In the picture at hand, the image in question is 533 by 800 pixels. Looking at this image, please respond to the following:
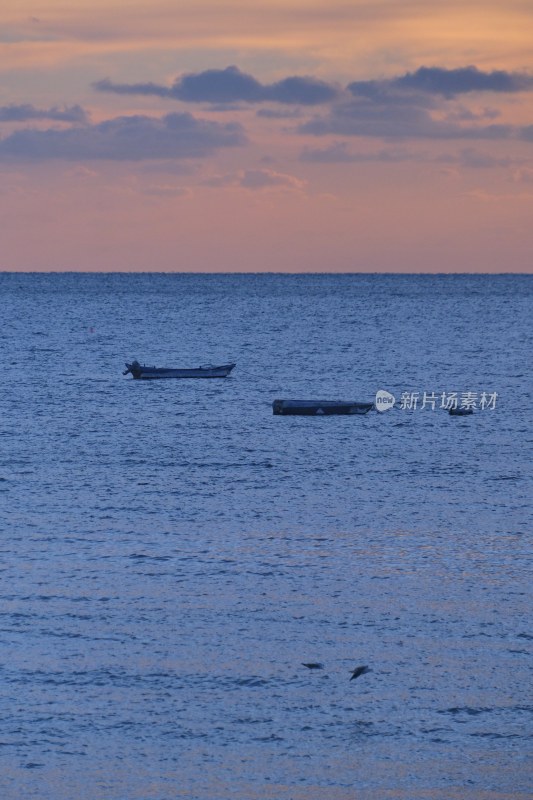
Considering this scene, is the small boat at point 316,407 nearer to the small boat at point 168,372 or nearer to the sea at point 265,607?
the sea at point 265,607

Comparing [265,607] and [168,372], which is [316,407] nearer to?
[168,372]

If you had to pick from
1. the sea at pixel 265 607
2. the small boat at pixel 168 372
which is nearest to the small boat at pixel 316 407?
the sea at pixel 265 607

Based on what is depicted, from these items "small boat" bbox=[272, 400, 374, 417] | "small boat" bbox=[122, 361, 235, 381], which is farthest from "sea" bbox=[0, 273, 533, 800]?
"small boat" bbox=[122, 361, 235, 381]

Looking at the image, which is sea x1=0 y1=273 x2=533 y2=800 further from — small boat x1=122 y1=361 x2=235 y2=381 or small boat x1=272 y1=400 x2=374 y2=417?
small boat x1=122 y1=361 x2=235 y2=381

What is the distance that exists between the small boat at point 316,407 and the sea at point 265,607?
59cm

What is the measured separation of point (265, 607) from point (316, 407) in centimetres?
3402

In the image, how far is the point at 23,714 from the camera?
18.9 m

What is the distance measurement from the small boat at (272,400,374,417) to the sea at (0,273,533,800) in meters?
0.59

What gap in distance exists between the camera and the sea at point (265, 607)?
683 inches

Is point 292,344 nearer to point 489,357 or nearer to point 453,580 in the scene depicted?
point 489,357

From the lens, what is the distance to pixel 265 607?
24.6 meters

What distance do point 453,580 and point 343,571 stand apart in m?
2.61

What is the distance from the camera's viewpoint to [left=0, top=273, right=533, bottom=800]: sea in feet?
57.0

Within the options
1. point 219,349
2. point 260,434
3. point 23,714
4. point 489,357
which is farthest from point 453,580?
point 219,349
